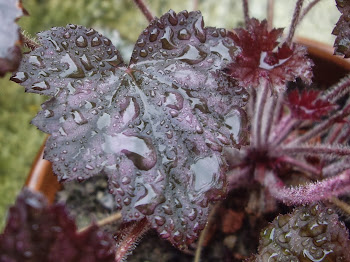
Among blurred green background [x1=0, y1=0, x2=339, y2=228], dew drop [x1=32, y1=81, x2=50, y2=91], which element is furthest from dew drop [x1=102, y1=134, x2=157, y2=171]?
blurred green background [x1=0, y1=0, x2=339, y2=228]

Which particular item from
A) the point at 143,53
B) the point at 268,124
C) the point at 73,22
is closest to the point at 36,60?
the point at 143,53

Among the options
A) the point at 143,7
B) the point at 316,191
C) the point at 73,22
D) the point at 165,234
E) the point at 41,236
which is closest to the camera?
the point at 41,236

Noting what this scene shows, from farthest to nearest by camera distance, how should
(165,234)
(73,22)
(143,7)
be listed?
(73,22) < (143,7) < (165,234)

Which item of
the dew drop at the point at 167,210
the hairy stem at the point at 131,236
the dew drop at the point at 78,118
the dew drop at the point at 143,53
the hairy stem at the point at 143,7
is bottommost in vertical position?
the hairy stem at the point at 131,236

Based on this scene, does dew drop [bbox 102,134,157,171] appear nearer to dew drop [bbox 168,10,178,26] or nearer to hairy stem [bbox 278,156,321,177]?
dew drop [bbox 168,10,178,26]

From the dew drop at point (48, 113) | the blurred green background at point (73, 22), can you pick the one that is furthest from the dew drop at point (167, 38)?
the blurred green background at point (73, 22)

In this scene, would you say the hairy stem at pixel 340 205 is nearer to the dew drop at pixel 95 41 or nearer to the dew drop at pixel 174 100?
the dew drop at pixel 174 100

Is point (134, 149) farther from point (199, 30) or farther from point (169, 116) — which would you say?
point (199, 30)

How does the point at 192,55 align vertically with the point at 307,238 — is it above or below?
above
